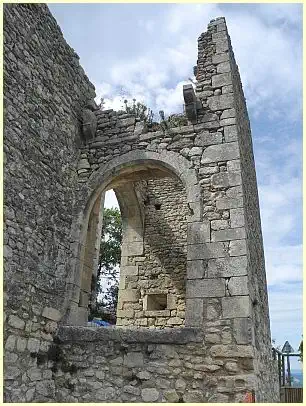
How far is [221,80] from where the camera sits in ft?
19.9

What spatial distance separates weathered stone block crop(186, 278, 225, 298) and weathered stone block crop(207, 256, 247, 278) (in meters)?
0.08

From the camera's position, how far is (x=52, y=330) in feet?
16.9

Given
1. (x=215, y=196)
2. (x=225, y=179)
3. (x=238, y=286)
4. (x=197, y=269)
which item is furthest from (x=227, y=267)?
(x=225, y=179)

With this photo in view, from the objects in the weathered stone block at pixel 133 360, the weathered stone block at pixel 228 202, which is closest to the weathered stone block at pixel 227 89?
the weathered stone block at pixel 228 202

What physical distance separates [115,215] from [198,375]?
1221cm

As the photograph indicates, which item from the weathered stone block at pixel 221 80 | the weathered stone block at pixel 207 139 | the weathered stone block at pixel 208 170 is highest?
the weathered stone block at pixel 221 80

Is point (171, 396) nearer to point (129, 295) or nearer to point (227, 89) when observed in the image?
point (129, 295)

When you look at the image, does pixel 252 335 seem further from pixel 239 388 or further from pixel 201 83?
pixel 201 83

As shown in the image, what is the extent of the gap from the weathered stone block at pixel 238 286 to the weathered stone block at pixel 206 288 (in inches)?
3.4

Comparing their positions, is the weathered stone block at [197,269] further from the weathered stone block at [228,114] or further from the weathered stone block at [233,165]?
the weathered stone block at [228,114]

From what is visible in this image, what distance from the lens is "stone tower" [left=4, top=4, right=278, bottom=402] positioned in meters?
4.55

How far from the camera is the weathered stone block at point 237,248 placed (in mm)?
4930

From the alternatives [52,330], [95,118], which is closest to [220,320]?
[52,330]

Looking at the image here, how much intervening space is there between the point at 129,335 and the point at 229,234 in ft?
5.79
